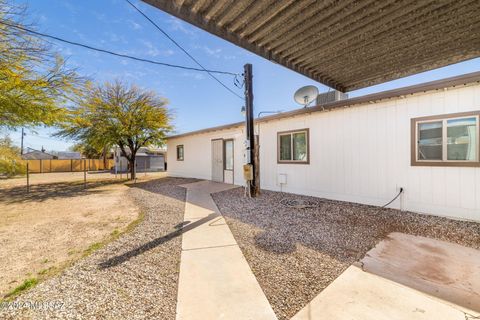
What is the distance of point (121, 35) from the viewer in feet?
20.8

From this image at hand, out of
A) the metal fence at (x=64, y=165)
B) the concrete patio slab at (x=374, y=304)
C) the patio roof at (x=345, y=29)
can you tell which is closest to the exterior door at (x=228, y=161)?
the patio roof at (x=345, y=29)

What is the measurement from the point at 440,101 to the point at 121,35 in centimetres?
865

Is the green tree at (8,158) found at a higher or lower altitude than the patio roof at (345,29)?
lower

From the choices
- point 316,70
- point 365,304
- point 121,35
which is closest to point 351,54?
point 316,70

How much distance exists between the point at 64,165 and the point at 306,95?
1024 inches

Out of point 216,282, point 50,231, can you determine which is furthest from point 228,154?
point 216,282

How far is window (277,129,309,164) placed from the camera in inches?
277

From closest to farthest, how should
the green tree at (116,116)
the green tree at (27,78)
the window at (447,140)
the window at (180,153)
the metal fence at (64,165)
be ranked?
the window at (447,140)
the green tree at (27,78)
the green tree at (116,116)
the window at (180,153)
the metal fence at (64,165)

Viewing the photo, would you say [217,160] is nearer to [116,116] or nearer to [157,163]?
[116,116]

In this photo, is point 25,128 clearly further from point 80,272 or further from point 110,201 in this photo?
point 80,272

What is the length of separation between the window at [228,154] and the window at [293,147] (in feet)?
9.35

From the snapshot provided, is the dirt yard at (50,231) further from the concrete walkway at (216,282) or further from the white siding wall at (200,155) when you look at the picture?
the white siding wall at (200,155)

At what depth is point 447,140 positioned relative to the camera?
14.7ft

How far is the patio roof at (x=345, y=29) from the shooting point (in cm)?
233
